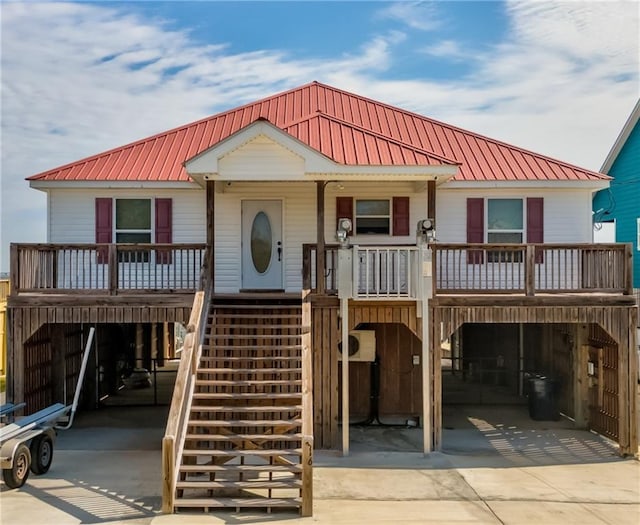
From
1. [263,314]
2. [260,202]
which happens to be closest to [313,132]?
[260,202]

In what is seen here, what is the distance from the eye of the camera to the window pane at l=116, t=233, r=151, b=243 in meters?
13.0

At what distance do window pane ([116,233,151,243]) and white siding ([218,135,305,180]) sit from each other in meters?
3.22

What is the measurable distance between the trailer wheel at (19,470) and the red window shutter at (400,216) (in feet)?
25.8

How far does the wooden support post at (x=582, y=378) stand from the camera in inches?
492

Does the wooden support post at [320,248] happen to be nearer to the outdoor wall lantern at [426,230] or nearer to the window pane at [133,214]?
the outdoor wall lantern at [426,230]

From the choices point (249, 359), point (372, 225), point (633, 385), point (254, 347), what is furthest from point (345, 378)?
point (633, 385)

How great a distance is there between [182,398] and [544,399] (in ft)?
27.7

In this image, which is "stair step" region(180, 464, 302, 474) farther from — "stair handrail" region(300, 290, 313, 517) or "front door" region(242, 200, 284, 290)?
"front door" region(242, 200, 284, 290)

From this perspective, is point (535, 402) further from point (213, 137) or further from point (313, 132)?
point (213, 137)

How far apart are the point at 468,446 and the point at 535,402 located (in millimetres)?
2982

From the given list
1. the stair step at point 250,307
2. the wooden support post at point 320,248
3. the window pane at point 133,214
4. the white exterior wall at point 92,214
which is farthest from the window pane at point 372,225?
the window pane at point 133,214

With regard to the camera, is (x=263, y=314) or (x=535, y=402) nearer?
(x=263, y=314)

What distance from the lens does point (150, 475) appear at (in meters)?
9.28

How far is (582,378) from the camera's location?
1252 centimetres
